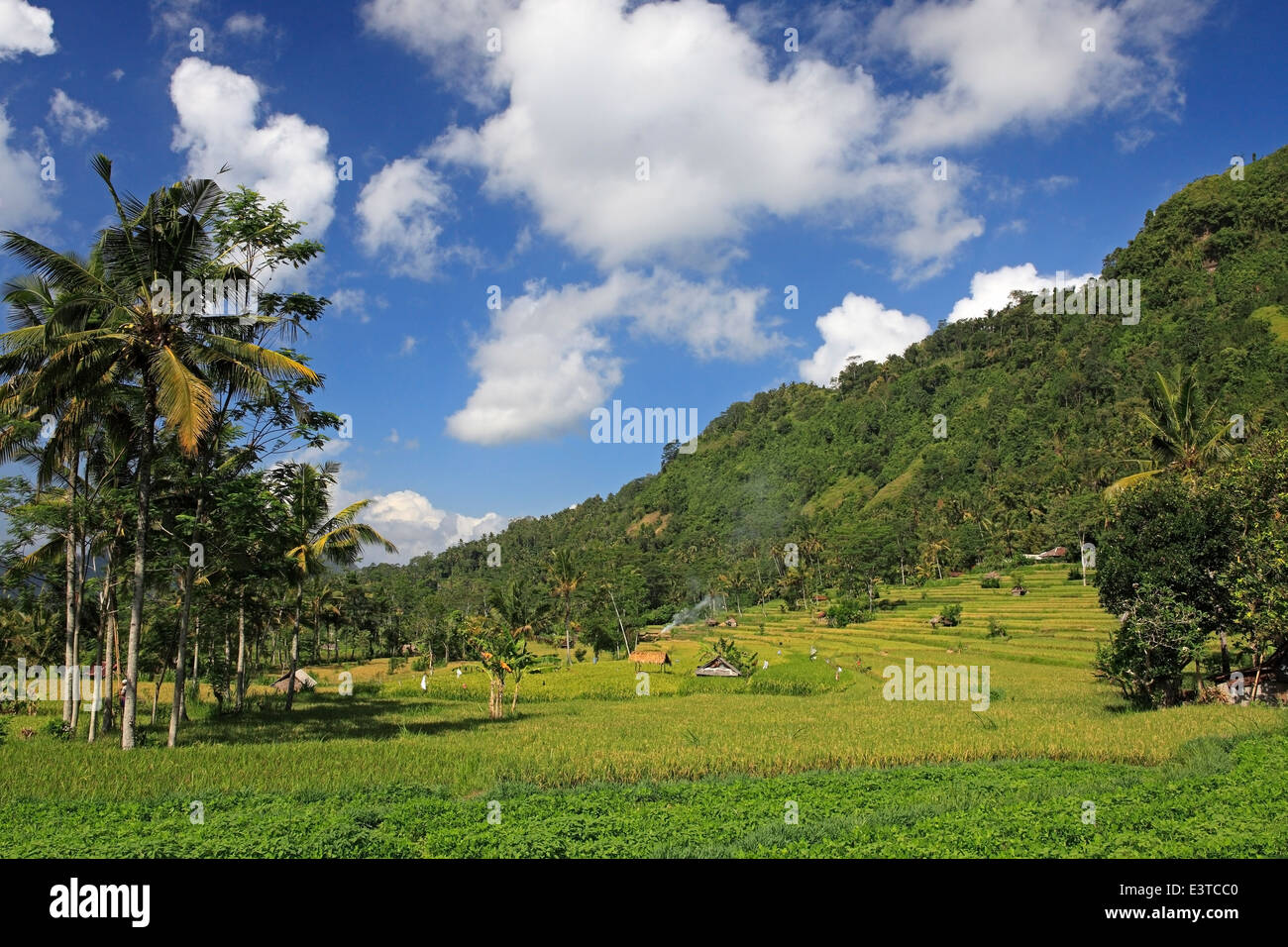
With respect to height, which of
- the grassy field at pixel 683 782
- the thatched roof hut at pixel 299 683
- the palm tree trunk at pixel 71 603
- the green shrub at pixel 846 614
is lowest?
the thatched roof hut at pixel 299 683

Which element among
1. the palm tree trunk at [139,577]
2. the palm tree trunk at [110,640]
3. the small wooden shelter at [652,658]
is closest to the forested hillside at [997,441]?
the small wooden shelter at [652,658]

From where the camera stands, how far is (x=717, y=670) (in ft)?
155

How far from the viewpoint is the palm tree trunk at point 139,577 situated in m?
16.0

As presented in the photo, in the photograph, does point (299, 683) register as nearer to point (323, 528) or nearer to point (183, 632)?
point (323, 528)

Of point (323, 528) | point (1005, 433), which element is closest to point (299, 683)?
point (323, 528)

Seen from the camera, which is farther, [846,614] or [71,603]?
[846,614]

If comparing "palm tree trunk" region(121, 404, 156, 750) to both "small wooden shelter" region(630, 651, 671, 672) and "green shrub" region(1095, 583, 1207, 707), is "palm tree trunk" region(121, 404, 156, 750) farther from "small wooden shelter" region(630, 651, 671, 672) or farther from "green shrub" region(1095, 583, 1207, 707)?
"small wooden shelter" region(630, 651, 671, 672)

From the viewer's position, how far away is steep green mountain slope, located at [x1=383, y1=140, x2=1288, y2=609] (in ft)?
302

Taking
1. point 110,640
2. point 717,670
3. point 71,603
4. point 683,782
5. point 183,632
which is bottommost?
point 717,670

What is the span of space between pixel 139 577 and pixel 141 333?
223 inches

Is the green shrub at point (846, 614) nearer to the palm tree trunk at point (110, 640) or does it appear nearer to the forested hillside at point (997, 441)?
the forested hillside at point (997, 441)

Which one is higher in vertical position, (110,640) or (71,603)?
(71,603)

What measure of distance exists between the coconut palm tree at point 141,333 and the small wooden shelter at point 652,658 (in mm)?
41259
